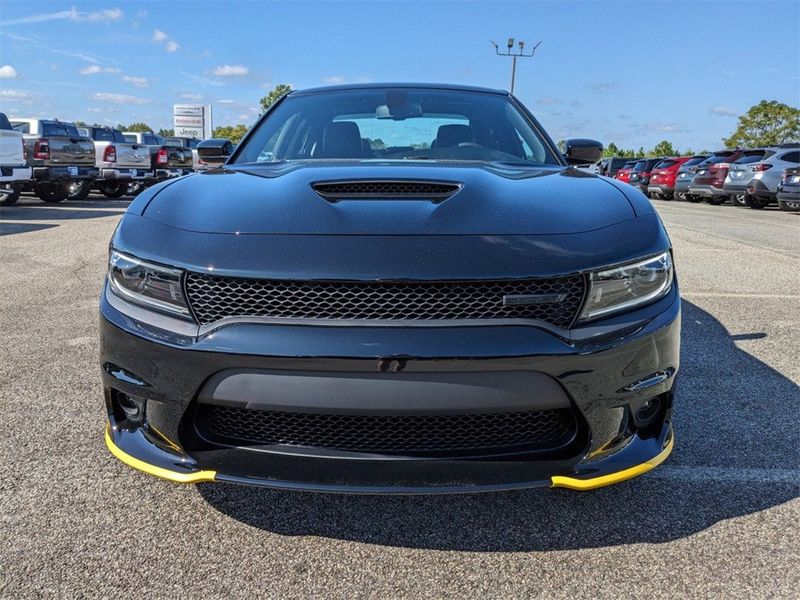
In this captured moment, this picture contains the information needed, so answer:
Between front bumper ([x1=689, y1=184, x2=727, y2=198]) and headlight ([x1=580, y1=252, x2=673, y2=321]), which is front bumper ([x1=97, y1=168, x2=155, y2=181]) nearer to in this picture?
front bumper ([x1=689, y1=184, x2=727, y2=198])

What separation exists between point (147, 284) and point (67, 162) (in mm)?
14397

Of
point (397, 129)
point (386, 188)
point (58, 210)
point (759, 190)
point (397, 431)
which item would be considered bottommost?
point (58, 210)

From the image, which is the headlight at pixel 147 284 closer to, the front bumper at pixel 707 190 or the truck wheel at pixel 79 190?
the truck wheel at pixel 79 190

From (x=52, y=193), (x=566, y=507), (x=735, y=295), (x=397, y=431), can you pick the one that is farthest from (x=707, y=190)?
(x=397, y=431)

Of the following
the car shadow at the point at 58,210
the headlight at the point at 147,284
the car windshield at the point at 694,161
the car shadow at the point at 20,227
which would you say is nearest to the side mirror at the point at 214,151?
the headlight at the point at 147,284

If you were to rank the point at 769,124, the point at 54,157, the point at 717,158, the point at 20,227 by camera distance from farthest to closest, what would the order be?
1. the point at 769,124
2. the point at 717,158
3. the point at 54,157
4. the point at 20,227

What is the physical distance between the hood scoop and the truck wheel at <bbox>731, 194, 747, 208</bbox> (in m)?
18.8

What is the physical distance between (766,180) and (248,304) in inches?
720

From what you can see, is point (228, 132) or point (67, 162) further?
point (228, 132)

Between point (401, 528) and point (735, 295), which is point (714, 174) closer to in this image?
point (735, 295)

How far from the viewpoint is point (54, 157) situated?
14219 mm

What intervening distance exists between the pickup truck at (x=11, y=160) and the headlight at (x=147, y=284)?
12284 mm

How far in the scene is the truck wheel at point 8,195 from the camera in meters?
13.1

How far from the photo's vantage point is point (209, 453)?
6.22ft
